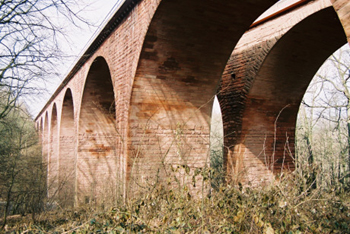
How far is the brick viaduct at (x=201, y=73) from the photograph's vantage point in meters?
4.66

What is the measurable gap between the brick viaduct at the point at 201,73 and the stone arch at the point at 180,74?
0.7 inches

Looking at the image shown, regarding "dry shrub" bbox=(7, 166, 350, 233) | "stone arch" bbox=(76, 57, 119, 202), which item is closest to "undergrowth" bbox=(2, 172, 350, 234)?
"dry shrub" bbox=(7, 166, 350, 233)

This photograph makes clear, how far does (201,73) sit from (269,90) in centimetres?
212

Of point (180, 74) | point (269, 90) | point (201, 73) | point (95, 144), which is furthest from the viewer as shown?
point (95, 144)

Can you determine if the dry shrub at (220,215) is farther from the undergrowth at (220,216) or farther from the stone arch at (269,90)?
the stone arch at (269,90)

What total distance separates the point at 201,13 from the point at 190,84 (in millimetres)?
1498

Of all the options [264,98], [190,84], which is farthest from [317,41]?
[190,84]

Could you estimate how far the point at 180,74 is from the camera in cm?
541

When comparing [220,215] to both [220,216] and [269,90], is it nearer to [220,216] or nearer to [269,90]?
[220,216]

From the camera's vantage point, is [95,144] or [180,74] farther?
[95,144]

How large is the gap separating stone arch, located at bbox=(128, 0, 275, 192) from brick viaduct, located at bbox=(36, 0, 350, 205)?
19mm

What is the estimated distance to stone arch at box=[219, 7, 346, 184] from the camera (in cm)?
595

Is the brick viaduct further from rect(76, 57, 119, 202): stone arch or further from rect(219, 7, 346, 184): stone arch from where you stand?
rect(76, 57, 119, 202): stone arch

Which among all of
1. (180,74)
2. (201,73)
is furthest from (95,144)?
(201,73)
